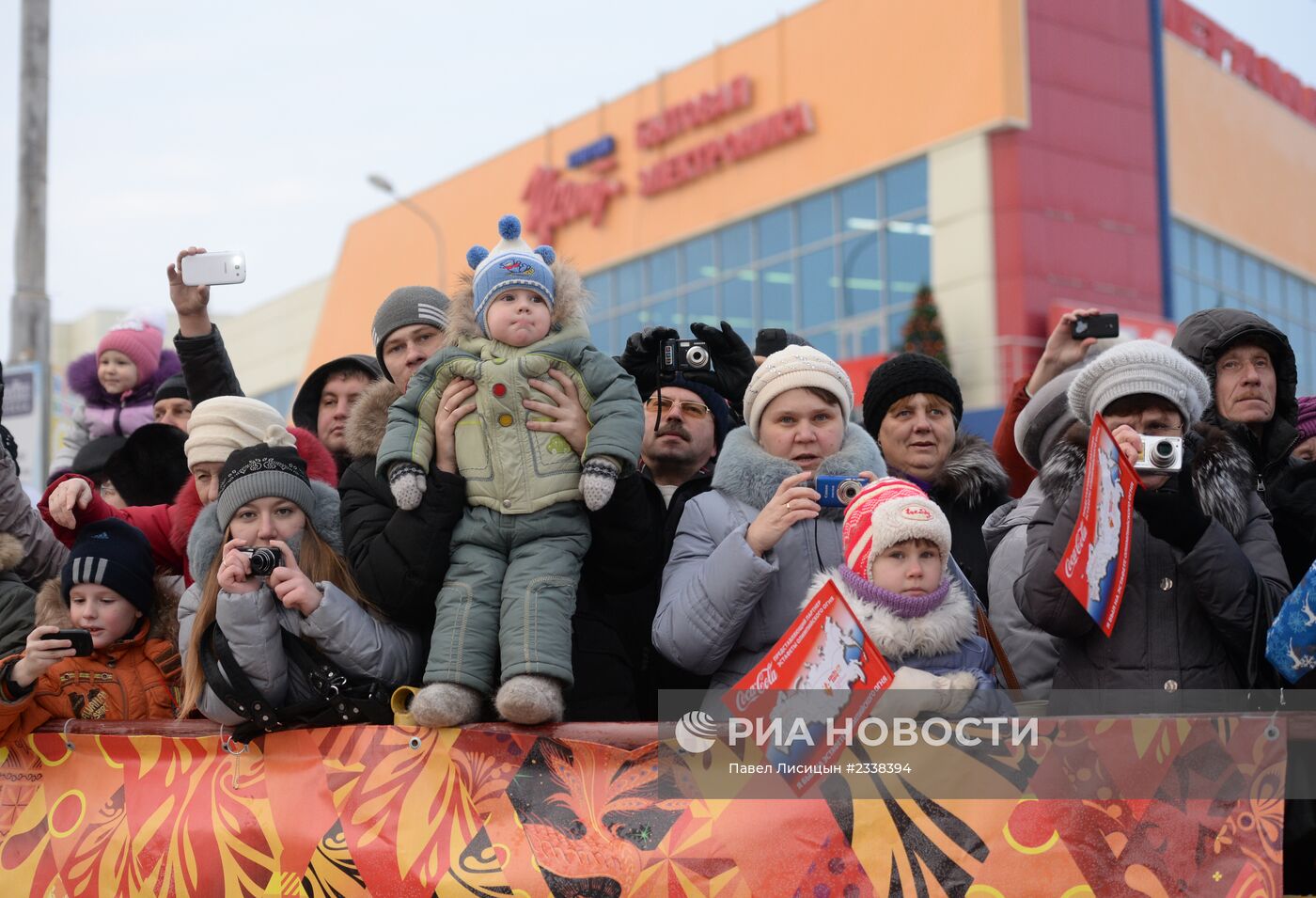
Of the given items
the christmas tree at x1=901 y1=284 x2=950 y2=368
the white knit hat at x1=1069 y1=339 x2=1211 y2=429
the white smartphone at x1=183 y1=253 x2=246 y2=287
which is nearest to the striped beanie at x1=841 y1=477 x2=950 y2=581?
the white knit hat at x1=1069 y1=339 x2=1211 y2=429

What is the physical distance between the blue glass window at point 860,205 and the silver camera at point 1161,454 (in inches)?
860

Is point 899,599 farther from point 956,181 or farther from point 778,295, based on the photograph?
point 778,295

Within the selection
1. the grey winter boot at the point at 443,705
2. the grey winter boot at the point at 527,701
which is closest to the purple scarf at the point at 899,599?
the grey winter boot at the point at 527,701

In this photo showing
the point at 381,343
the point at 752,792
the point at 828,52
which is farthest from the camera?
the point at 828,52

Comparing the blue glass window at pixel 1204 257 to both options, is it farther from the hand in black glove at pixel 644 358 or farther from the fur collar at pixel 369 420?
the fur collar at pixel 369 420

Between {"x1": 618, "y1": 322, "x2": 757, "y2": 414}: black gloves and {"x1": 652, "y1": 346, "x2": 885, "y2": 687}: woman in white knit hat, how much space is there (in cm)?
75

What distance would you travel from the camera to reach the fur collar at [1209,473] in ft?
11.8

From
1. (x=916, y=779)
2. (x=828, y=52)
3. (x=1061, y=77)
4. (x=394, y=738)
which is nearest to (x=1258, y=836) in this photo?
(x=916, y=779)

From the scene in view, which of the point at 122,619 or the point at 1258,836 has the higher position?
the point at 122,619

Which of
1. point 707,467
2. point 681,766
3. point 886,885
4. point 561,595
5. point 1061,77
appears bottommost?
point 886,885

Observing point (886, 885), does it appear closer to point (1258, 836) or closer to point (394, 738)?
point (1258, 836)

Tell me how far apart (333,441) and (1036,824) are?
3.32m

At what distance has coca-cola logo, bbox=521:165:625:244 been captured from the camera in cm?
3106

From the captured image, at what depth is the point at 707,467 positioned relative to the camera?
4902mm
